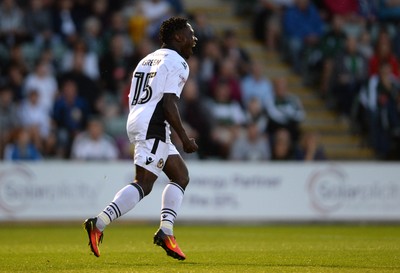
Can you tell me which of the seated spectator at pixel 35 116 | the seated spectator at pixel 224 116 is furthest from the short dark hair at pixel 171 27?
the seated spectator at pixel 224 116

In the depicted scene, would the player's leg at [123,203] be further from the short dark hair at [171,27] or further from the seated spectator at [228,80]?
the seated spectator at [228,80]

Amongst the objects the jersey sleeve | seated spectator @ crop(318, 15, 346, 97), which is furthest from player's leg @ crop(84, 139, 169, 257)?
seated spectator @ crop(318, 15, 346, 97)

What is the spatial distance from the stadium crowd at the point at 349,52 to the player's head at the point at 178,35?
1133cm

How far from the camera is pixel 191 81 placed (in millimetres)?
20469

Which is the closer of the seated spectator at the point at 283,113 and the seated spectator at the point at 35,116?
the seated spectator at the point at 35,116

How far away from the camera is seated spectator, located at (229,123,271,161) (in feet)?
64.9

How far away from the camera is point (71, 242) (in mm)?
13625

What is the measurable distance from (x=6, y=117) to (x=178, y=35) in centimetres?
930

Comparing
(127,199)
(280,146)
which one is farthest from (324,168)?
(127,199)

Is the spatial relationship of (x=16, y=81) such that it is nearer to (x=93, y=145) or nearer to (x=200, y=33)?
(x=93, y=145)

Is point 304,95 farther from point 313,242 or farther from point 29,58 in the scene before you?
point 313,242

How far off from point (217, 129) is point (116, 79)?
7.70 ft

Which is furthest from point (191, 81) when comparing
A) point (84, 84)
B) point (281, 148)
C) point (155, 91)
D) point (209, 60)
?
point (155, 91)

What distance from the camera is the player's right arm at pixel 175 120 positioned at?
997 centimetres
